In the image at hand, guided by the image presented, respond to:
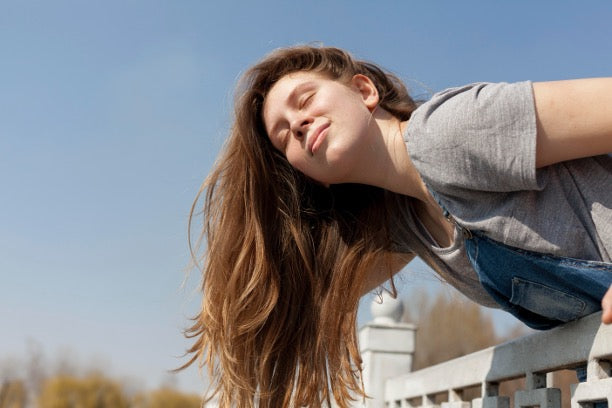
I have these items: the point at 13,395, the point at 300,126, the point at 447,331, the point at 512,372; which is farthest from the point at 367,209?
the point at 447,331

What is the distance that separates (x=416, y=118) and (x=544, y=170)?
1.01 ft

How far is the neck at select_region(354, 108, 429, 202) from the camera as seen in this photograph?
1.77m

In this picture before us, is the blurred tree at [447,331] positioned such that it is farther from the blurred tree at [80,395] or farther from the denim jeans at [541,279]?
the denim jeans at [541,279]

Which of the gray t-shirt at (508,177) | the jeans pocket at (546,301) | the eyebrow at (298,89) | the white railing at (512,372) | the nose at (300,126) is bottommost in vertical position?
the white railing at (512,372)

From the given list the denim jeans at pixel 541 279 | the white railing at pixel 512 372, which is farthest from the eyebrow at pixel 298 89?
the white railing at pixel 512 372

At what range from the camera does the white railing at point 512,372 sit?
1.47 m

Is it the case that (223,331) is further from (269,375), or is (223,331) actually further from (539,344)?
(539,344)

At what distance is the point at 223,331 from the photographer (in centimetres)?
221

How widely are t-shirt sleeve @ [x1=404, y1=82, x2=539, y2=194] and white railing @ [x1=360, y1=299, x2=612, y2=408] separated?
0.36m

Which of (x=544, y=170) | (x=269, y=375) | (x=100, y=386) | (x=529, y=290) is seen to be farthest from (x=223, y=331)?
(x=100, y=386)

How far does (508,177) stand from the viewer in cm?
149

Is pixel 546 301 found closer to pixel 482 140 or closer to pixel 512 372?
pixel 512 372

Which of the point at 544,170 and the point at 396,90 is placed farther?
the point at 396,90

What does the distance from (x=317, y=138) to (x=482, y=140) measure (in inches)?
18.4
